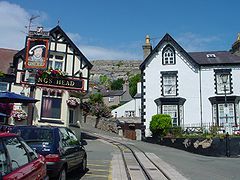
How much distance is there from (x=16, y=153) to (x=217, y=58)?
2757 centimetres

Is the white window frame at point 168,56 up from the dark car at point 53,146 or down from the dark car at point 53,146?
up

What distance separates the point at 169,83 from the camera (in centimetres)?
2816

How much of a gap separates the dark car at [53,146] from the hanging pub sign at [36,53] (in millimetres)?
7373

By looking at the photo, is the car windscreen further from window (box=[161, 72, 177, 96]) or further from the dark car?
window (box=[161, 72, 177, 96])

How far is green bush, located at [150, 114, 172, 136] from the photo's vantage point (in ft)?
83.3

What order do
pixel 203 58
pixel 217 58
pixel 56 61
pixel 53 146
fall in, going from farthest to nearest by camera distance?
pixel 203 58 < pixel 217 58 < pixel 56 61 < pixel 53 146

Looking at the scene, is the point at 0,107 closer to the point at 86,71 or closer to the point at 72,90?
the point at 72,90

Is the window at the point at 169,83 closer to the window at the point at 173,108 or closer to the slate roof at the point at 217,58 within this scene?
the window at the point at 173,108

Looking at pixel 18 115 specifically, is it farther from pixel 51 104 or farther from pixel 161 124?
pixel 161 124

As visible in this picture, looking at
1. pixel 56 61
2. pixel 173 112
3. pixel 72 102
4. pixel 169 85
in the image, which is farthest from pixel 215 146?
pixel 56 61

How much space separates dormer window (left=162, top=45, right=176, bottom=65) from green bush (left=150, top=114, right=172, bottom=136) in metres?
5.63

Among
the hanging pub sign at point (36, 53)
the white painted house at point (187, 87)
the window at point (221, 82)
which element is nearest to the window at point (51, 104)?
the hanging pub sign at point (36, 53)

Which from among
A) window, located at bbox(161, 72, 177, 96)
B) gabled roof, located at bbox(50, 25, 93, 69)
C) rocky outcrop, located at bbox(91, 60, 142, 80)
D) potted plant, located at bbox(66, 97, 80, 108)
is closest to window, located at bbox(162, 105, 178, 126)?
window, located at bbox(161, 72, 177, 96)

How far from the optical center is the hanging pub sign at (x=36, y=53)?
1532cm
